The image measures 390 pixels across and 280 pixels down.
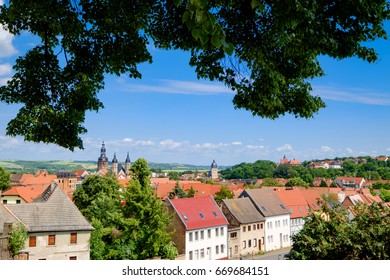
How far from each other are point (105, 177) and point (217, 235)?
896 cm

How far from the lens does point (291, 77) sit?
4.92m

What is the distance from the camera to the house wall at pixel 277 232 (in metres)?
24.4

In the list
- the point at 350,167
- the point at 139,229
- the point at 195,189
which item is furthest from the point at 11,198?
the point at 350,167

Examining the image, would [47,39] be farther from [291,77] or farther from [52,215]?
[52,215]

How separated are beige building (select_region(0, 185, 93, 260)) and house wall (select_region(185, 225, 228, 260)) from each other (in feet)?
28.8

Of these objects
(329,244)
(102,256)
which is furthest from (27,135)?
(102,256)

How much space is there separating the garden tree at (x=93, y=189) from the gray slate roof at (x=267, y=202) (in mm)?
10567

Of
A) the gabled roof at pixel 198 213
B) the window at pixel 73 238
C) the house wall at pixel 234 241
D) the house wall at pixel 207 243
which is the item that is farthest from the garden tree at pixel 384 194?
the window at pixel 73 238

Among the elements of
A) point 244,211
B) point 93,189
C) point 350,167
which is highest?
point 350,167

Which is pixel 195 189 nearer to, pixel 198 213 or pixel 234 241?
pixel 234 241

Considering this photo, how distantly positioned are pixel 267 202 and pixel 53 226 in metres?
20.7

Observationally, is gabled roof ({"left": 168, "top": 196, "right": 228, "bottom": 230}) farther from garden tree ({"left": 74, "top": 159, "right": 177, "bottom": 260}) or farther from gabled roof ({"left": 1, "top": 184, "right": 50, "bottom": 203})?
gabled roof ({"left": 1, "top": 184, "right": 50, "bottom": 203})

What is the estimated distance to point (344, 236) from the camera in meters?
5.01

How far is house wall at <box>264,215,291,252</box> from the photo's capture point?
2435cm
